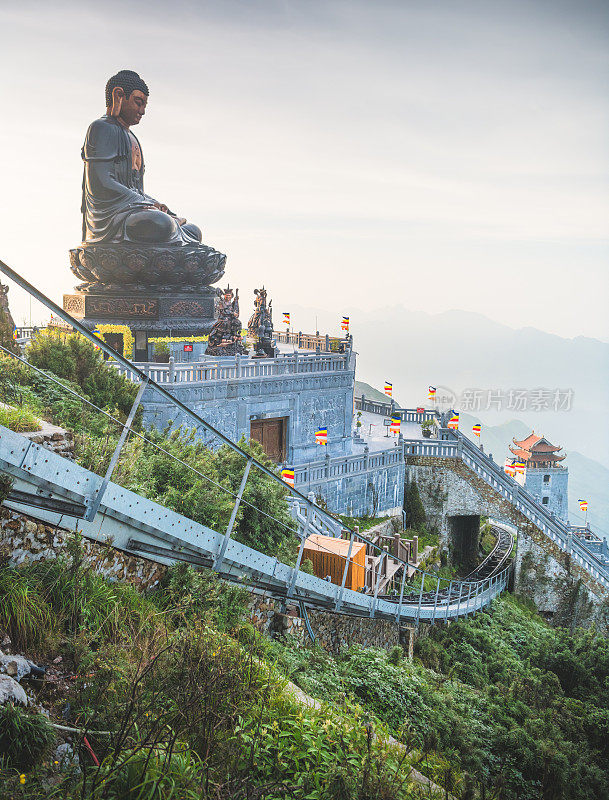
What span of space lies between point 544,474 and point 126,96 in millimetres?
27598

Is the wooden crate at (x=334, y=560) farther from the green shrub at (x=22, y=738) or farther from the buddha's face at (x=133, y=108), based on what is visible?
the buddha's face at (x=133, y=108)

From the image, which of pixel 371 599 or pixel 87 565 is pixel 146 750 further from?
pixel 371 599

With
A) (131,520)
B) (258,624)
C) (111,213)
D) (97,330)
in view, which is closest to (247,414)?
(97,330)

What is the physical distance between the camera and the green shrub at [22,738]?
4.12m

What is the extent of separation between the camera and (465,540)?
26172 mm

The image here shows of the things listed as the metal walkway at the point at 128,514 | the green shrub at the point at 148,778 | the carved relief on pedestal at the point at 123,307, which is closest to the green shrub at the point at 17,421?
the metal walkway at the point at 128,514

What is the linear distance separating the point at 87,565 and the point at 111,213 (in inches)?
742

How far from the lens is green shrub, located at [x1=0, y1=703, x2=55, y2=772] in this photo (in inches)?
162

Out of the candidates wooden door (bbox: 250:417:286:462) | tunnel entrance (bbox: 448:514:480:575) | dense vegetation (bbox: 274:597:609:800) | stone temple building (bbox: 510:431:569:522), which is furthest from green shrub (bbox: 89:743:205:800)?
stone temple building (bbox: 510:431:569:522)

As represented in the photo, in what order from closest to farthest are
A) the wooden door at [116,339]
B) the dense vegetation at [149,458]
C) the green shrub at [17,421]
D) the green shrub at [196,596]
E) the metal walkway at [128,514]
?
the metal walkway at [128,514] → the green shrub at [196,596] → the green shrub at [17,421] → the dense vegetation at [149,458] → the wooden door at [116,339]

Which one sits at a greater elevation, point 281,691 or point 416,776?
point 281,691

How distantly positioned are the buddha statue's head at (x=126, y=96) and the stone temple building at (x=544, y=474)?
2505 cm

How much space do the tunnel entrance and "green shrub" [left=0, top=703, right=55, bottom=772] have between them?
22135 mm

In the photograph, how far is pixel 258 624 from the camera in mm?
8219
